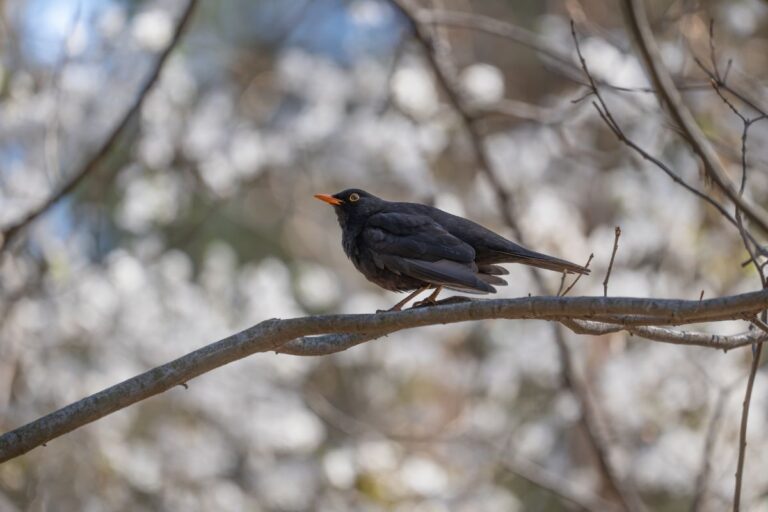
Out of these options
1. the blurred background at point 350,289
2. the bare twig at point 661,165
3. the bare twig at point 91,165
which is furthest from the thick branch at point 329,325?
the blurred background at point 350,289

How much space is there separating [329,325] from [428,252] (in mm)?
1076

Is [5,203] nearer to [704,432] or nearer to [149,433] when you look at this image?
[149,433]

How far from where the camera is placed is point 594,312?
9.85ft

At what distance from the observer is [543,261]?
4105mm

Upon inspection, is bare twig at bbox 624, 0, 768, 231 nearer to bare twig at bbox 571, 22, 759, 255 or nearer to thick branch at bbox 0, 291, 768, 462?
bare twig at bbox 571, 22, 759, 255

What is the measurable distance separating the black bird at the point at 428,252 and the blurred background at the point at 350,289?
122 inches

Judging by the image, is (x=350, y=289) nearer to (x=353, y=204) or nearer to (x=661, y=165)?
(x=353, y=204)

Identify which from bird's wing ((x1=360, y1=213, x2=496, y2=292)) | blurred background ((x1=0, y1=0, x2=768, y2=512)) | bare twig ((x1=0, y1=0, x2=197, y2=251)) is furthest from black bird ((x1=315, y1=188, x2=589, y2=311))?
blurred background ((x1=0, y1=0, x2=768, y2=512))

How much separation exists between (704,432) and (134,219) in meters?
5.63

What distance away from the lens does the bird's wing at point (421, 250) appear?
13.3 feet

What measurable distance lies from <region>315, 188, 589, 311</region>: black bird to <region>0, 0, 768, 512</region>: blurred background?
122 inches

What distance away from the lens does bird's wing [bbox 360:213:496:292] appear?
4.04 metres

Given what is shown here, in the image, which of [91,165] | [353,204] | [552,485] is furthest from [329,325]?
[552,485]

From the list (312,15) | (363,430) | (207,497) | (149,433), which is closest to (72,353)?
(149,433)
